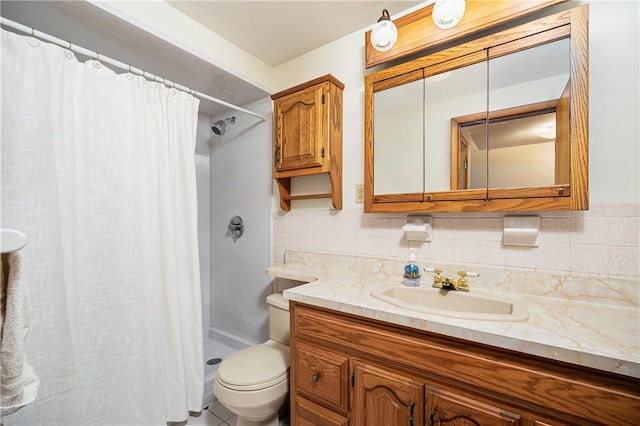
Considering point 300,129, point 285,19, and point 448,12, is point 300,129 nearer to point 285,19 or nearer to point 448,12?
point 285,19

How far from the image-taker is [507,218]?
1215 millimetres

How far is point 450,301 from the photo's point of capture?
1.22 m

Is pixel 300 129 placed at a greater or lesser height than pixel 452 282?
greater

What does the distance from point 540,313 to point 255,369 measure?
1.24m

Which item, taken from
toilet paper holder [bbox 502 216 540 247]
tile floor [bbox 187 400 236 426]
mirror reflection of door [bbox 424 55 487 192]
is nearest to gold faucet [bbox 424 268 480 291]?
toilet paper holder [bbox 502 216 540 247]

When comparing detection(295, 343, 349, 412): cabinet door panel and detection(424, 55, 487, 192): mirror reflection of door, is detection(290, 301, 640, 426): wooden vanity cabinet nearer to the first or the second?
detection(295, 343, 349, 412): cabinet door panel

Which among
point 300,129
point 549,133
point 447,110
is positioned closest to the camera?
point 549,133

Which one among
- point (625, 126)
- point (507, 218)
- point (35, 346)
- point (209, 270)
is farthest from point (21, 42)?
point (625, 126)

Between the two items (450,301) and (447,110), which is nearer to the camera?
(450,301)

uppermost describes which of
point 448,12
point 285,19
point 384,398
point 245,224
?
point 285,19

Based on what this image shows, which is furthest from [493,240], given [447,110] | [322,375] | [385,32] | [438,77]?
[385,32]

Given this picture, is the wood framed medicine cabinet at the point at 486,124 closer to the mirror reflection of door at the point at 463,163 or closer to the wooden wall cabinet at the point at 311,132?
the mirror reflection of door at the point at 463,163

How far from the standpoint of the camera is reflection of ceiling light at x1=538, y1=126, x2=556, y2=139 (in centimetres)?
109

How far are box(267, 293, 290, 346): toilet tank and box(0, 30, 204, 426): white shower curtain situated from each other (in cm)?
43
